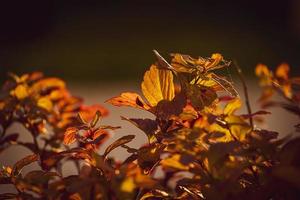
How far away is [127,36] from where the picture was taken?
13.7 meters

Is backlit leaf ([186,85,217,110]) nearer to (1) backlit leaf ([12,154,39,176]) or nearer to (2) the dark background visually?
(1) backlit leaf ([12,154,39,176])

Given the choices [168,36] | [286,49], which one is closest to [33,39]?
[168,36]

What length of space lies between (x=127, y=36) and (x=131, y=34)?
0.19 m

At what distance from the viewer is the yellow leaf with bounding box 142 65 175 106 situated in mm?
1101

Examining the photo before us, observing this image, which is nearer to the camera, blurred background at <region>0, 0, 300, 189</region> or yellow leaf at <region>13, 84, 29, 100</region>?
yellow leaf at <region>13, 84, 29, 100</region>

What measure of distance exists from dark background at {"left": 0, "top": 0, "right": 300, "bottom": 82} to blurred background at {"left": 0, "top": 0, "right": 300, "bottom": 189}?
16 millimetres

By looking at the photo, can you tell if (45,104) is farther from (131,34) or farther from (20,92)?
(131,34)

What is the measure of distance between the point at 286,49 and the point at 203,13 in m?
3.91

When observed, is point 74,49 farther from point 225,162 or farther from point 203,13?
point 225,162

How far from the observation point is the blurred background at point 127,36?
1020cm

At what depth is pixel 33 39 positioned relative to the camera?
12.9 meters

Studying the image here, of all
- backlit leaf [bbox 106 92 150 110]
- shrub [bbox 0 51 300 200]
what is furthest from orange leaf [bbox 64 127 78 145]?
backlit leaf [bbox 106 92 150 110]

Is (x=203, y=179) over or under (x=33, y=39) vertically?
over

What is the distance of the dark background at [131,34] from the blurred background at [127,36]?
0.05ft
